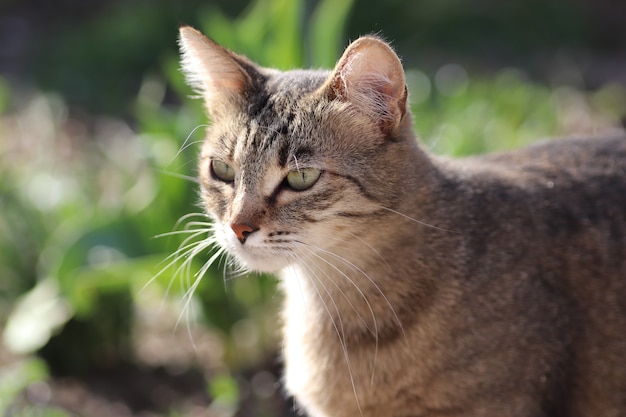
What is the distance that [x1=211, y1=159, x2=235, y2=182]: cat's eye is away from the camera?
7.00ft

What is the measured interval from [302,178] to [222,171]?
266 millimetres

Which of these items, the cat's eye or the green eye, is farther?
the cat's eye

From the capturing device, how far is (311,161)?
2.01 metres

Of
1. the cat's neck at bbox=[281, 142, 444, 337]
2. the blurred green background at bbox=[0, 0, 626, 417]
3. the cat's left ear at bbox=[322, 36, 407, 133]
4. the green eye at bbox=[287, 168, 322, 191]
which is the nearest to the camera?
the cat's left ear at bbox=[322, 36, 407, 133]

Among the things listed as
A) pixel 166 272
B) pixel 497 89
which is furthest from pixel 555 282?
pixel 497 89

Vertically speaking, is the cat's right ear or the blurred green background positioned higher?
the cat's right ear

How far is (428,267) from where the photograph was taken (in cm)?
219

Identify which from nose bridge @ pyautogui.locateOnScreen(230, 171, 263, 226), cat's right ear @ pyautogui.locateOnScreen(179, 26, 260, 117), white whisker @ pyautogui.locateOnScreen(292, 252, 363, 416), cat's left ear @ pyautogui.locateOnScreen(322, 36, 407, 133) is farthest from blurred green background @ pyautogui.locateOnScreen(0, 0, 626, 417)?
cat's left ear @ pyautogui.locateOnScreen(322, 36, 407, 133)

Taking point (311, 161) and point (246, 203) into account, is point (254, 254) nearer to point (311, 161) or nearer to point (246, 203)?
point (246, 203)

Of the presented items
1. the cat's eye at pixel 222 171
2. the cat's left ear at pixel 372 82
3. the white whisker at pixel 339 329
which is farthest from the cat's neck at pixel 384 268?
the cat's eye at pixel 222 171

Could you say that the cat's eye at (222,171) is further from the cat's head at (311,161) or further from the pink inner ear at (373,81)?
the pink inner ear at (373,81)

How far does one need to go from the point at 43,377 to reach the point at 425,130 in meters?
2.02

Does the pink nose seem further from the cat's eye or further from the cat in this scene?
the cat's eye

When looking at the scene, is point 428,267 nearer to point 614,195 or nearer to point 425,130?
point 614,195
